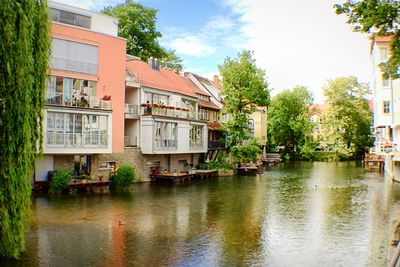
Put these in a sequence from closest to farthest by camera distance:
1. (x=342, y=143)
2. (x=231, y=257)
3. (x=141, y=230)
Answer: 1. (x=231, y=257)
2. (x=141, y=230)
3. (x=342, y=143)

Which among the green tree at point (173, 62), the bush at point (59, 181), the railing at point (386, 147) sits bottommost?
the bush at point (59, 181)

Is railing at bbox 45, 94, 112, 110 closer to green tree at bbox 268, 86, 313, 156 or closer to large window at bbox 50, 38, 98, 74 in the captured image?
large window at bbox 50, 38, 98, 74

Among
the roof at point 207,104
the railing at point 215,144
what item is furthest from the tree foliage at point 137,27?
the railing at point 215,144

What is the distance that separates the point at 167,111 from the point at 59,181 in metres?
13.0

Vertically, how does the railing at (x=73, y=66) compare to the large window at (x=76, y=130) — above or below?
above

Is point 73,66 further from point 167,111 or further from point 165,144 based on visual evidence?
point 165,144

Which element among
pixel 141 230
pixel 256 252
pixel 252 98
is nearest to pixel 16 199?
pixel 141 230

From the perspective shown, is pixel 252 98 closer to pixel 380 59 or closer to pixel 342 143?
pixel 380 59

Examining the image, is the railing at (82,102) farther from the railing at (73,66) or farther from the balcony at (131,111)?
the balcony at (131,111)

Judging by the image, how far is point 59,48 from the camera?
2662 cm

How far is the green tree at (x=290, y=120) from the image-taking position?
72.7 m

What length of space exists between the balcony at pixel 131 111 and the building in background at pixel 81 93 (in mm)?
1377

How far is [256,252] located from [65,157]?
60.6ft

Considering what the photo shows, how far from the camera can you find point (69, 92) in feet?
89.2
